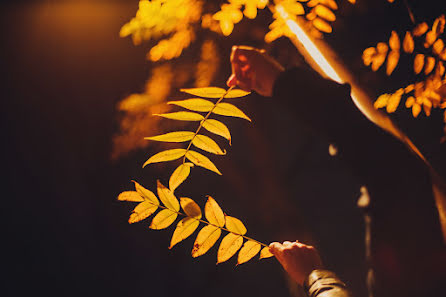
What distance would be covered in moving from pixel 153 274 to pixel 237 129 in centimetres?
400

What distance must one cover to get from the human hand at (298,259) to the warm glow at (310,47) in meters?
0.73

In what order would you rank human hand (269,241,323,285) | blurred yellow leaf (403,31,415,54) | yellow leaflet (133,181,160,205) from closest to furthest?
human hand (269,241,323,285)
yellow leaflet (133,181,160,205)
blurred yellow leaf (403,31,415,54)

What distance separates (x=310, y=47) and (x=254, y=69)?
33cm

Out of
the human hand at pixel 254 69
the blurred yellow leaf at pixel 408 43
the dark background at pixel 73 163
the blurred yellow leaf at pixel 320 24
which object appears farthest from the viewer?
the dark background at pixel 73 163

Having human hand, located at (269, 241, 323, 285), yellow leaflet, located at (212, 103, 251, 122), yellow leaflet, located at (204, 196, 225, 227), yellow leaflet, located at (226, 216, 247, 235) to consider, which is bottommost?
human hand, located at (269, 241, 323, 285)

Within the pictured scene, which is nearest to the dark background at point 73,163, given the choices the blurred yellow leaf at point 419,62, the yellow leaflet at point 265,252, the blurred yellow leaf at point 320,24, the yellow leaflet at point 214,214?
the blurred yellow leaf at point 419,62

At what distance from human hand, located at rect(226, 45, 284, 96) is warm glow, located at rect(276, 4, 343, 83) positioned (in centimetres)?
18

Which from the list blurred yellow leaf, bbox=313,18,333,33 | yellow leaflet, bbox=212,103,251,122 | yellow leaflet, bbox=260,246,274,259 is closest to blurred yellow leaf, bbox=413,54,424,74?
blurred yellow leaf, bbox=313,18,333,33

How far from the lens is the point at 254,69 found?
1389mm

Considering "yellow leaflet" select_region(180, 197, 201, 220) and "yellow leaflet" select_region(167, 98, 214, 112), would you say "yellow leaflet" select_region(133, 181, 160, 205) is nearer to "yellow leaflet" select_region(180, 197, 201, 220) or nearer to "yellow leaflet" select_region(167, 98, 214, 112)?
"yellow leaflet" select_region(180, 197, 201, 220)

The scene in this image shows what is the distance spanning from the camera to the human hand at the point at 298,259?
1.47 m

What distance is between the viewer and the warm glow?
138cm

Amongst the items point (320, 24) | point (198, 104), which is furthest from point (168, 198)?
point (320, 24)

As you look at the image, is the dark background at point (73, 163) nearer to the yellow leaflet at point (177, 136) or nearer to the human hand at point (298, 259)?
the human hand at point (298, 259)
